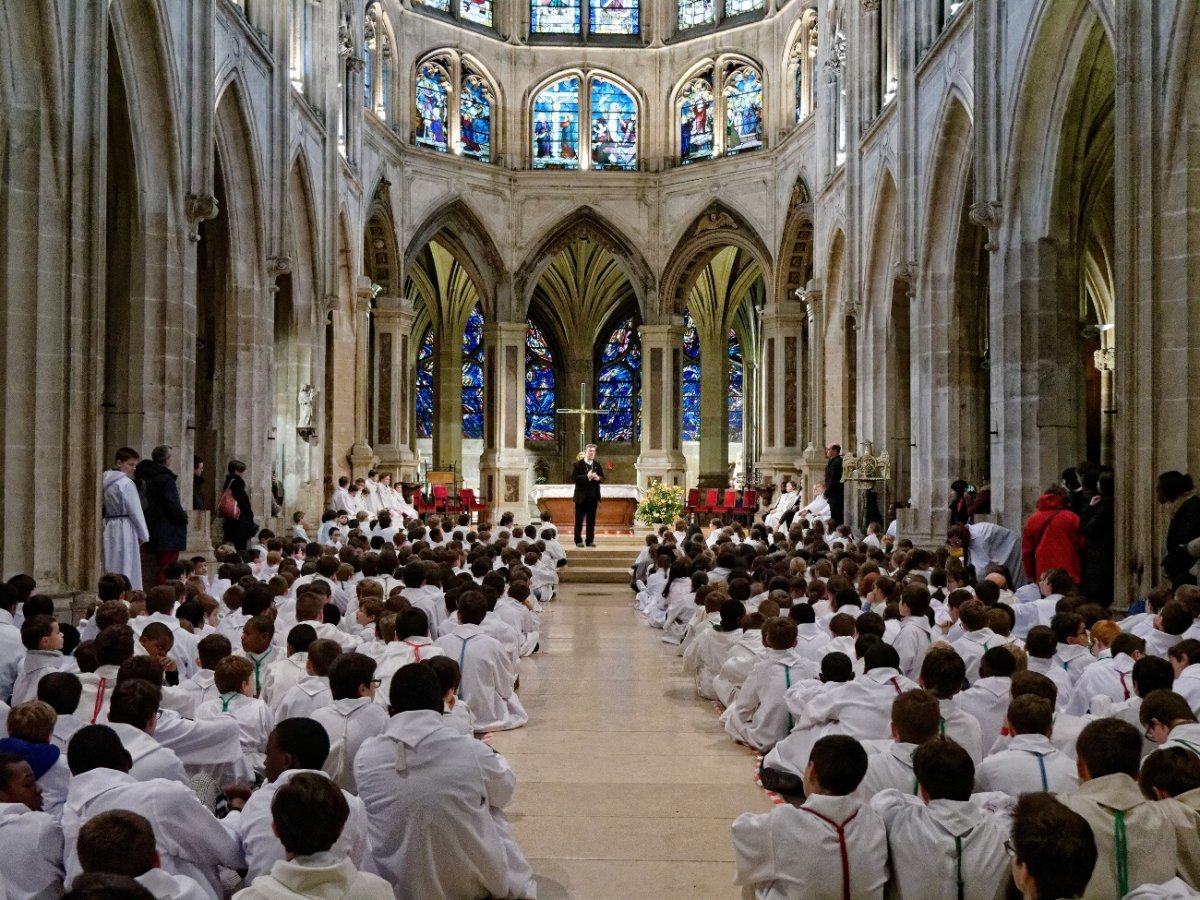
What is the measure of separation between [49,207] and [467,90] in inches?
864

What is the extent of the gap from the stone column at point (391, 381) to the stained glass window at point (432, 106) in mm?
4090

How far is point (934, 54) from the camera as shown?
718 inches

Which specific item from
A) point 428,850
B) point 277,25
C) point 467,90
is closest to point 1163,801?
point 428,850

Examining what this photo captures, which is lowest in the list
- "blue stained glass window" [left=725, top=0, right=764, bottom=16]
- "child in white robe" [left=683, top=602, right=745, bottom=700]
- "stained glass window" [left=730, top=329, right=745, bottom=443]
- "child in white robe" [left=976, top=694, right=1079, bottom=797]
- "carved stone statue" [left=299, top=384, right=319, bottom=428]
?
"child in white robe" [left=683, top=602, right=745, bottom=700]

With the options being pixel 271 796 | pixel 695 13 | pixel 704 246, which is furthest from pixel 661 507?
pixel 271 796

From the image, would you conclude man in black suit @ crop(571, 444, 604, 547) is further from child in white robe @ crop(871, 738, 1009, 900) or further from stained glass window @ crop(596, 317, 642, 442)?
child in white robe @ crop(871, 738, 1009, 900)

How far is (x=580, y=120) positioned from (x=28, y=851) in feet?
98.6

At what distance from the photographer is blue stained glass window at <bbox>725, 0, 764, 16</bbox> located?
30906 mm

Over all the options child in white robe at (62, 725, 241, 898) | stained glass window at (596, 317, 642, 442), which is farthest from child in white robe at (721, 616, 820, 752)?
stained glass window at (596, 317, 642, 442)

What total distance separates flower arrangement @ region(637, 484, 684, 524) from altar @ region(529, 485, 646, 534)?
2.90 feet

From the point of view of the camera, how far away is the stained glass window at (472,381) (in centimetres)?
3867

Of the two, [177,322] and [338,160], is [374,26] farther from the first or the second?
[177,322]

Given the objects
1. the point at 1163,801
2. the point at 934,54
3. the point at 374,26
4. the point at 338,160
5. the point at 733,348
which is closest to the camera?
the point at 1163,801

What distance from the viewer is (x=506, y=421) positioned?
3191 centimetres
